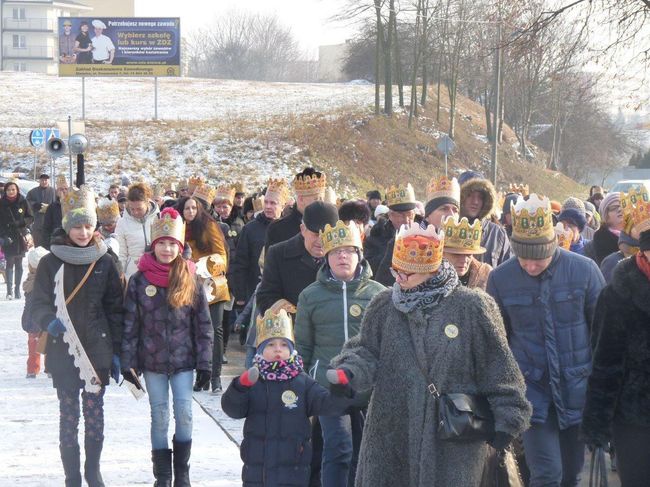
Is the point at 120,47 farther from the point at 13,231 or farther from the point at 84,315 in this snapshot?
the point at 84,315

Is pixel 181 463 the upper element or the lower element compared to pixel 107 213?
lower

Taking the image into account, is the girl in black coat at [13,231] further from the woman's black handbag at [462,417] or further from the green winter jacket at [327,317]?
the woman's black handbag at [462,417]

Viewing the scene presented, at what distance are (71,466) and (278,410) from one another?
183 cm

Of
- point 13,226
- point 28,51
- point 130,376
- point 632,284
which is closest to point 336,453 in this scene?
point 130,376

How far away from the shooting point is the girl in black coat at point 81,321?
24.5 ft

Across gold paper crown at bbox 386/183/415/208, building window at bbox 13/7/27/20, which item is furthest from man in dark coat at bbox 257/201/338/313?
building window at bbox 13/7/27/20

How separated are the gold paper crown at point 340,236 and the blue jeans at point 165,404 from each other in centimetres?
134

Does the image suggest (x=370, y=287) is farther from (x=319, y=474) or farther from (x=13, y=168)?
(x=13, y=168)

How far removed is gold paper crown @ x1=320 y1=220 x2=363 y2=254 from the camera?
6.80 m

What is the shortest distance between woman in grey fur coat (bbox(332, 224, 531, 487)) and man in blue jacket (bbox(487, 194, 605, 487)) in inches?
47.4

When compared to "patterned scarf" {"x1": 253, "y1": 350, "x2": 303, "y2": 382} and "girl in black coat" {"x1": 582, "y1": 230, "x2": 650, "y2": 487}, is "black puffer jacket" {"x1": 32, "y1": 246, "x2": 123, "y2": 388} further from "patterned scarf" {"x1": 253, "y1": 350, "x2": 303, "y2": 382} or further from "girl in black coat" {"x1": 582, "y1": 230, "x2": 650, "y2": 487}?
"girl in black coat" {"x1": 582, "y1": 230, "x2": 650, "y2": 487}

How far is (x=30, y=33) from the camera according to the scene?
134 m

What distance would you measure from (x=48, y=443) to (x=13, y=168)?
39078mm

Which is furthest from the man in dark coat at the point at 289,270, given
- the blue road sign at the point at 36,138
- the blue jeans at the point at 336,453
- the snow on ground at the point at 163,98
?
the snow on ground at the point at 163,98
